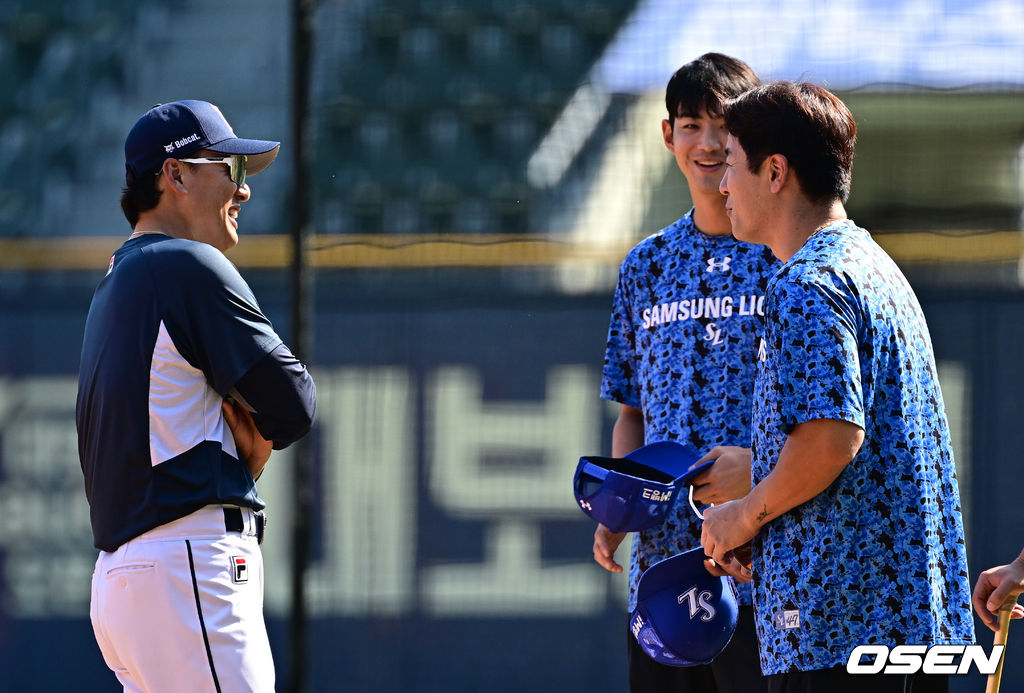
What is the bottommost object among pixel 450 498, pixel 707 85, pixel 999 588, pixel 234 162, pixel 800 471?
pixel 450 498

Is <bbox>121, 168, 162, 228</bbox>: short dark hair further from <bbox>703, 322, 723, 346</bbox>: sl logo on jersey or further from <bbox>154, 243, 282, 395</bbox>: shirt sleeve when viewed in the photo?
<bbox>703, 322, 723, 346</bbox>: sl logo on jersey

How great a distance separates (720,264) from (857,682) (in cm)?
109

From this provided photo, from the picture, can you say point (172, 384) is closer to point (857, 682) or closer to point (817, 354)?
point (817, 354)

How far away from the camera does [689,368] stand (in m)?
2.73

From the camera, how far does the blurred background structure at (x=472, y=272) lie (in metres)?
4.09

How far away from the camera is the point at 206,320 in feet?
7.98

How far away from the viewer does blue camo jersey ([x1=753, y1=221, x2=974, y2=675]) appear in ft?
6.40

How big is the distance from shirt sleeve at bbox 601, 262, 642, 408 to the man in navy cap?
0.77 m

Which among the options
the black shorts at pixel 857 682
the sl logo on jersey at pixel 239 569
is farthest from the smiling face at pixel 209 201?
the black shorts at pixel 857 682

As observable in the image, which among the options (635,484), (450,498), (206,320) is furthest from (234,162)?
(450,498)

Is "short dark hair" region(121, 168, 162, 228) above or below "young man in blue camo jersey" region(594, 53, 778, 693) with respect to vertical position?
above

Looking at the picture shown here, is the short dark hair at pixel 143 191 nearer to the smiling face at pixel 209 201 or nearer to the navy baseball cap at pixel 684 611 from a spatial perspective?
the smiling face at pixel 209 201

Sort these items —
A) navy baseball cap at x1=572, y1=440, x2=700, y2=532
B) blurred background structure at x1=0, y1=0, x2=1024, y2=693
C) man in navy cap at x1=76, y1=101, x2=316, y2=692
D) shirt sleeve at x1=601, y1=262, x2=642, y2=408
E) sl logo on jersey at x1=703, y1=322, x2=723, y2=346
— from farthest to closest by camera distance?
blurred background structure at x1=0, y1=0, x2=1024, y2=693 → shirt sleeve at x1=601, y1=262, x2=642, y2=408 → sl logo on jersey at x1=703, y1=322, x2=723, y2=346 → navy baseball cap at x1=572, y1=440, x2=700, y2=532 → man in navy cap at x1=76, y1=101, x2=316, y2=692

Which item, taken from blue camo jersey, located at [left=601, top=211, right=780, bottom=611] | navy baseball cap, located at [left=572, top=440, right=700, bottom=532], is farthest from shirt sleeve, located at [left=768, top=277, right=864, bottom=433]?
blue camo jersey, located at [left=601, top=211, right=780, bottom=611]
